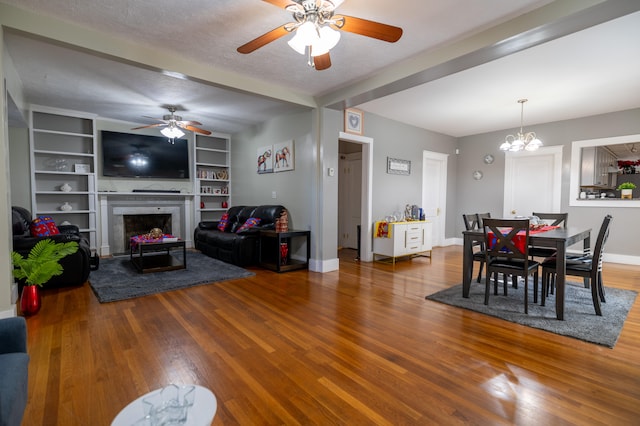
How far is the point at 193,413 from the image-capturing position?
104 centimetres

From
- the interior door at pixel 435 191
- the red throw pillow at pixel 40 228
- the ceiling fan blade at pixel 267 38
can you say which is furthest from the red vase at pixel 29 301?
the interior door at pixel 435 191

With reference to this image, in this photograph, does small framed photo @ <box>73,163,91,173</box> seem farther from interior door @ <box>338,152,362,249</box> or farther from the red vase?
interior door @ <box>338,152,362,249</box>

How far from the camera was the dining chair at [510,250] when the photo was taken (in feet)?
9.68

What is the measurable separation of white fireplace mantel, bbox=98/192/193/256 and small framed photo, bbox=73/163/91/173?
493mm

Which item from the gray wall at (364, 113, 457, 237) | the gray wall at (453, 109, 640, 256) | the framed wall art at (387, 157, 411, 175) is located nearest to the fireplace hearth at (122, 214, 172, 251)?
the gray wall at (364, 113, 457, 237)

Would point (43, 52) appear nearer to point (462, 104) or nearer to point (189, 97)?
point (189, 97)

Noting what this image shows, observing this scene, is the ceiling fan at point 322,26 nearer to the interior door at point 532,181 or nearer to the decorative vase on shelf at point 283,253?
the decorative vase on shelf at point 283,253

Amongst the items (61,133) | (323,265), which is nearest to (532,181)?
(323,265)

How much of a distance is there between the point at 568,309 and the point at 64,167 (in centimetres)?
780

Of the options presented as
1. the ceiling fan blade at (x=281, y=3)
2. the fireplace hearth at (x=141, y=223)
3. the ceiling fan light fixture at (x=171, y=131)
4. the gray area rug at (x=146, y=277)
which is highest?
the ceiling fan blade at (x=281, y=3)

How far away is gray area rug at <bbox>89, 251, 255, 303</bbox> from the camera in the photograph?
140 inches

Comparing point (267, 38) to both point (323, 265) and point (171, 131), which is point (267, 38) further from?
point (171, 131)

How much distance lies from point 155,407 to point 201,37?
3.01m

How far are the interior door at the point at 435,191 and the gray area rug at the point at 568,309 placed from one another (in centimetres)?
318
